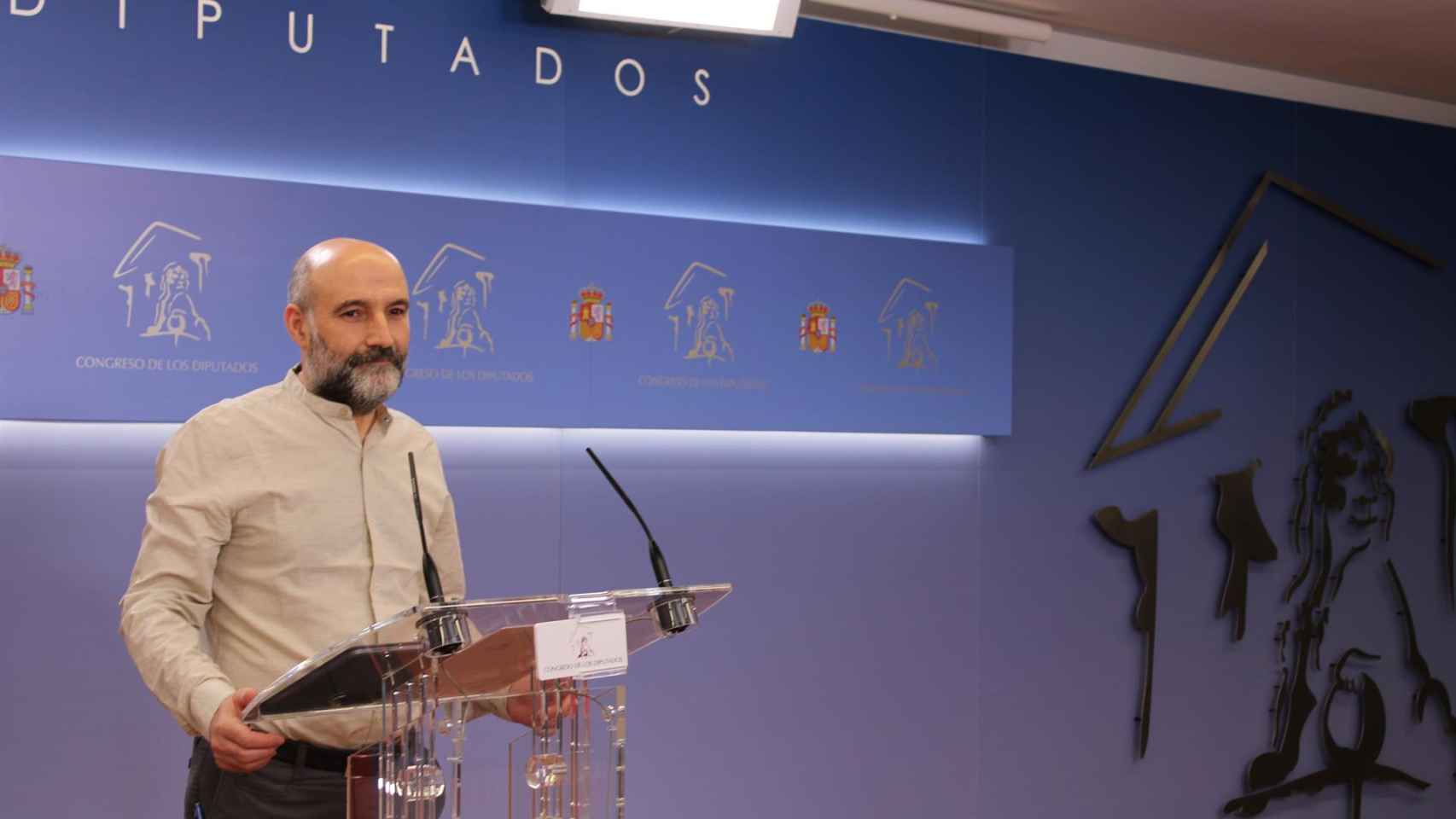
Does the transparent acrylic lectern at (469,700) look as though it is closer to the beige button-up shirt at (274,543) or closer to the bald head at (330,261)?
the beige button-up shirt at (274,543)

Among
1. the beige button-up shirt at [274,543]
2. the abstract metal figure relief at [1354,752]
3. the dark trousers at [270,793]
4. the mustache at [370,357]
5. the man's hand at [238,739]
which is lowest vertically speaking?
the abstract metal figure relief at [1354,752]

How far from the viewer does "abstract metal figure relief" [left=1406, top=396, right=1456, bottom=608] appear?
17.3ft

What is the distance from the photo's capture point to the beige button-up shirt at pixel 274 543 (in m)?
2.23

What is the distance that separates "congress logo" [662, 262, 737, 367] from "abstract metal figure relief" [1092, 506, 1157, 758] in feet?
5.08

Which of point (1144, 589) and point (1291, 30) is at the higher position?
point (1291, 30)

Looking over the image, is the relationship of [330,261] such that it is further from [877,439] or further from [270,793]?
[877,439]

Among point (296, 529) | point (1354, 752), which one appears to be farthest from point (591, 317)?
point (1354, 752)

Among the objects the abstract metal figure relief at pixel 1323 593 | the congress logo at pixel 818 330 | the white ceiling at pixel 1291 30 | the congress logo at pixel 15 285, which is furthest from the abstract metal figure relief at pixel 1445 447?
the congress logo at pixel 15 285

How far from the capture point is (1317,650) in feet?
16.6

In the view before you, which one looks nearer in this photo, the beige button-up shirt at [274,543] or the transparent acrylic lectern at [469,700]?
the transparent acrylic lectern at [469,700]

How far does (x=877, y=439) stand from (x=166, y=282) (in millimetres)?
2076

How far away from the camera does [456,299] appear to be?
11.9 feet

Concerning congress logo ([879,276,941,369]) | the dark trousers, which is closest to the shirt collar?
the dark trousers

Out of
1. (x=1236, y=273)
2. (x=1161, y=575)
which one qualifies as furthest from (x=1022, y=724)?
(x=1236, y=273)
